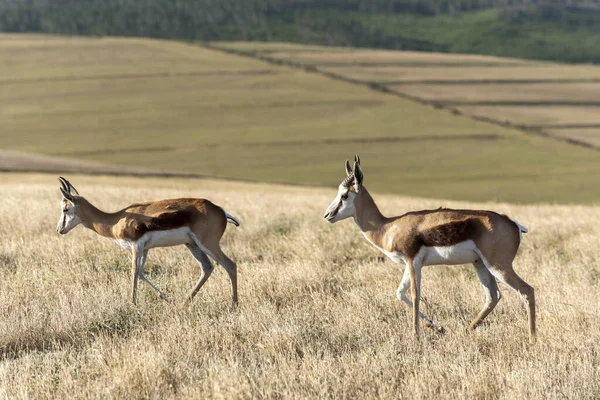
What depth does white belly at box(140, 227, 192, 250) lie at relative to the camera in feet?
35.7

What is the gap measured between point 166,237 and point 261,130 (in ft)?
282

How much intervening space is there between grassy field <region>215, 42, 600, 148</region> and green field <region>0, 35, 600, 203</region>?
6.84m

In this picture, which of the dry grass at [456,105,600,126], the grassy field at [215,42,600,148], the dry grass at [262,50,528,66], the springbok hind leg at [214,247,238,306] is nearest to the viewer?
the springbok hind leg at [214,247,238,306]

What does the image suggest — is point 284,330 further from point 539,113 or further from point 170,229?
Answer: point 539,113

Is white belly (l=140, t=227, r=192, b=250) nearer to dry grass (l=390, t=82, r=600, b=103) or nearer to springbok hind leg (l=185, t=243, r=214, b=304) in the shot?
springbok hind leg (l=185, t=243, r=214, b=304)

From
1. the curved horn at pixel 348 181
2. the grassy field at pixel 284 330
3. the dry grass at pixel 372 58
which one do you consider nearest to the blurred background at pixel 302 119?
the dry grass at pixel 372 58

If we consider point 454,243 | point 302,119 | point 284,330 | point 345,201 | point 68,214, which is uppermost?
point 345,201

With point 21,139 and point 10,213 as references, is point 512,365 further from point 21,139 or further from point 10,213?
point 21,139

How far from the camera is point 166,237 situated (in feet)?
35.7

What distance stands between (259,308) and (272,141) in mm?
80696

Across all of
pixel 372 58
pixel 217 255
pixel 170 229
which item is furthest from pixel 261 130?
pixel 170 229

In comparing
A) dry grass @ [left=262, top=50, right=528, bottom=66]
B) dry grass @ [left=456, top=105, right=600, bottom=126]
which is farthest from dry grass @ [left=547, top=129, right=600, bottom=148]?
dry grass @ [left=262, top=50, right=528, bottom=66]

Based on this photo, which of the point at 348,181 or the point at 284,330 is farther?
the point at 348,181

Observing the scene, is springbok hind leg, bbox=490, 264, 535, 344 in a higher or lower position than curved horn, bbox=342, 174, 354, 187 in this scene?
lower
